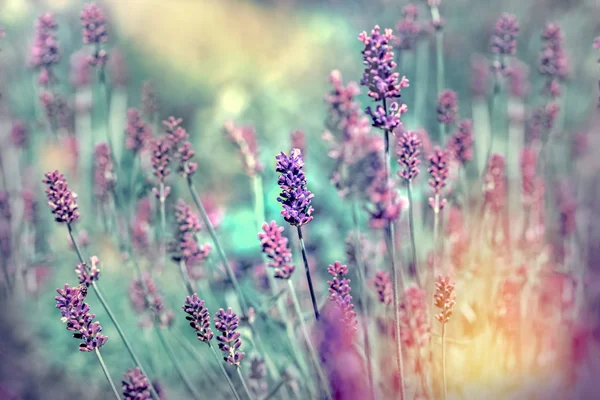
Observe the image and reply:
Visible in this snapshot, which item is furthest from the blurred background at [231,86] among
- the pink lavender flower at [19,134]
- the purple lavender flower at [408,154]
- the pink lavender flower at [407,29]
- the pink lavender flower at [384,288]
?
the purple lavender flower at [408,154]

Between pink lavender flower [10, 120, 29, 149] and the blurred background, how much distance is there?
0.02 m

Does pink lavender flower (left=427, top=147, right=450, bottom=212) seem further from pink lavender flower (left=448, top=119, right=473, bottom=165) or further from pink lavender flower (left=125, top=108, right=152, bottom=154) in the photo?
pink lavender flower (left=125, top=108, right=152, bottom=154)

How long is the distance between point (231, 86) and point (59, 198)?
910 mm

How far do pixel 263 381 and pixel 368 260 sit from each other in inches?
14.7

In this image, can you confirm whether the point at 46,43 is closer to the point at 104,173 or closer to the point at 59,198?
the point at 104,173

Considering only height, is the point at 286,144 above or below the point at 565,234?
above

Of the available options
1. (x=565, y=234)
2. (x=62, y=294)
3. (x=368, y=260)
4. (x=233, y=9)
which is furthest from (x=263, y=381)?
(x=233, y=9)

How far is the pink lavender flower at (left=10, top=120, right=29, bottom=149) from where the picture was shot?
4.66ft

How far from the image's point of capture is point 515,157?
4.73 feet

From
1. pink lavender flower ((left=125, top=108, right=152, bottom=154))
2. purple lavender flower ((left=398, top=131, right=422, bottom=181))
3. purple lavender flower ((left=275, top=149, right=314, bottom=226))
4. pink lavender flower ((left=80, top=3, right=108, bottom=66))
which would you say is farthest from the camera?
pink lavender flower ((left=125, top=108, right=152, bottom=154))

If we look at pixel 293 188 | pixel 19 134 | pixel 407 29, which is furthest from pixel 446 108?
pixel 19 134

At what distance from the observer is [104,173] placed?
1.28 m

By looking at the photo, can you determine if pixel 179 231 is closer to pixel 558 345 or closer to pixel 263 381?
pixel 263 381

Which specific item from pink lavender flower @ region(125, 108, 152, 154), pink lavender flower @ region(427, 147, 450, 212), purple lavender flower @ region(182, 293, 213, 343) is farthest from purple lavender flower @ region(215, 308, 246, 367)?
pink lavender flower @ region(125, 108, 152, 154)
